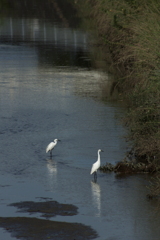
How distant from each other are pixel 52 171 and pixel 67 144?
2.01m

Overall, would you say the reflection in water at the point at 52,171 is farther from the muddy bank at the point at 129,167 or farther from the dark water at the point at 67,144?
the muddy bank at the point at 129,167

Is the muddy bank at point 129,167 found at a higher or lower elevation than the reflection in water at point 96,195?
higher

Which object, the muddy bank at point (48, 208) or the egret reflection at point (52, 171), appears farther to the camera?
the egret reflection at point (52, 171)

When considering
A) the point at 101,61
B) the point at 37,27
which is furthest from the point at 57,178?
the point at 37,27

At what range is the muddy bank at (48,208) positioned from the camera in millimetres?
9680

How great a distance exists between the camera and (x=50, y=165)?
1248 centimetres

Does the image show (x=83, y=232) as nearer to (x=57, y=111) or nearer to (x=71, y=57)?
(x=57, y=111)

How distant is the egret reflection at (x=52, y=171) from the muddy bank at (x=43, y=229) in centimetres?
199

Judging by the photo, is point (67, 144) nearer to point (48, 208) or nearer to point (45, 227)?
point (48, 208)

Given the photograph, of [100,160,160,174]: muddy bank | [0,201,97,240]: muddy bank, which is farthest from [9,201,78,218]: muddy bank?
[100,160,160,174]: muddy bank

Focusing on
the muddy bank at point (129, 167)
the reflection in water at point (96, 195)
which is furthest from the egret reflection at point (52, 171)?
the muddy bank at point (129, 167)

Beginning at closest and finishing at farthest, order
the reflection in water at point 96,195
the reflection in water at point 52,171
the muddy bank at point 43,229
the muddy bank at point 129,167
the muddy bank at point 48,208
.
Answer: the muddy bank at point 43,229
the muddy bank at point 48,208
the reflection in water at point 96,195
the reflection in water at point 52,171
the muddy bank at point 129,167

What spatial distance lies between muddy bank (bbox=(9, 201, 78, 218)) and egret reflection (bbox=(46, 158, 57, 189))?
1.09m

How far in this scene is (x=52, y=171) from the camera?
12.1 m
